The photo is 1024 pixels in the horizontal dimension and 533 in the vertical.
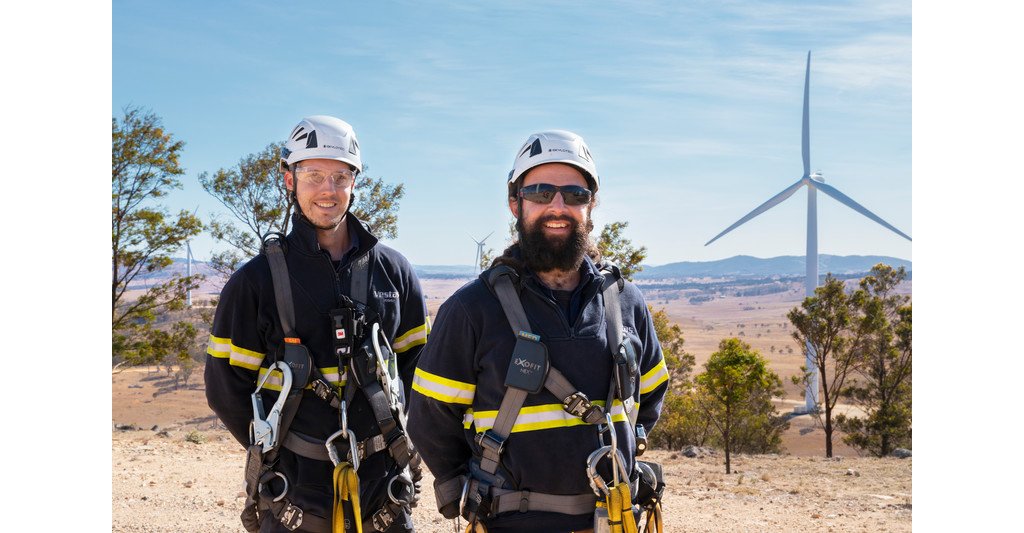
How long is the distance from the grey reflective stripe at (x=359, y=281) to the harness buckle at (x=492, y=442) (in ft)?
4.66

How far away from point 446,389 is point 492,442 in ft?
1.15

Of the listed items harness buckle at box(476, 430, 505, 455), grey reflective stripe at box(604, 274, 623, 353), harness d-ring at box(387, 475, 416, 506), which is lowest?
harness d-ring at box(387, 475, 416, 506)

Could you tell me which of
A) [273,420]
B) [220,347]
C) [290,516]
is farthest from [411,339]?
[290,516]

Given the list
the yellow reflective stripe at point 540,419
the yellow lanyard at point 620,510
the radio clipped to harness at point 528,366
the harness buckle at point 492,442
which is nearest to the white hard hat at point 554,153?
the radio clipped to harness at point 528,366

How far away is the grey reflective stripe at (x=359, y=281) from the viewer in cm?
516

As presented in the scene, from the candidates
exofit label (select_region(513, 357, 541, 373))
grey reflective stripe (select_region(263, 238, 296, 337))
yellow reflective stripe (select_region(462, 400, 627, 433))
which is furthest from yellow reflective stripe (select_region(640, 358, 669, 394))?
grey reflective stripe (select_region(263, 238, 296, 337))

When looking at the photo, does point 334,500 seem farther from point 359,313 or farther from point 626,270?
point 626,270

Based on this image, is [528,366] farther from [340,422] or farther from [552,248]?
[340,422]

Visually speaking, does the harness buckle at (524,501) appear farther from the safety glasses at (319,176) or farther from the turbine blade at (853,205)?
the turbine blade at (853,205)

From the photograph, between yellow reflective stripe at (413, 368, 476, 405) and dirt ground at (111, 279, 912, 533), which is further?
dirt ground at (111, 279, 912, 533)

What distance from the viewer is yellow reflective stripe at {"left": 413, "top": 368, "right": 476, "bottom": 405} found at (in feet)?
13.8

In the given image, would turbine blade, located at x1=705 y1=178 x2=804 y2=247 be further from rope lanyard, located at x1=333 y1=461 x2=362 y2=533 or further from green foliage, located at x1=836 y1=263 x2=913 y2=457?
rope lanyard, located at x1=333 y1=461 x2=362 y2=533

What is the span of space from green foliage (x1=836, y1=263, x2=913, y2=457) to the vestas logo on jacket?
127 ft

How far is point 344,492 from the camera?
15.7ft
